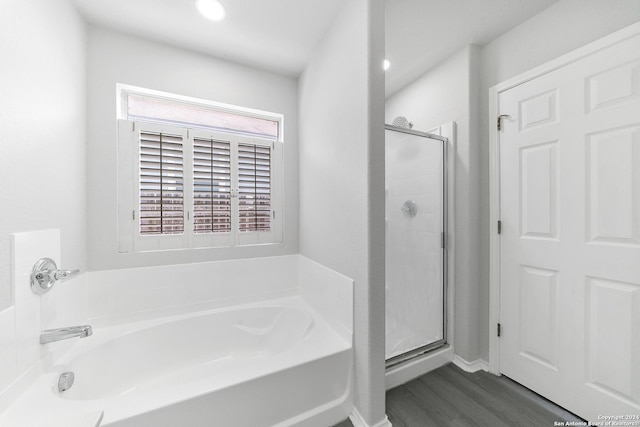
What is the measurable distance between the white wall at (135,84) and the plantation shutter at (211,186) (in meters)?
0.22

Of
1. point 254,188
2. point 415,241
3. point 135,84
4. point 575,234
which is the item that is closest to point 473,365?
point 415,241

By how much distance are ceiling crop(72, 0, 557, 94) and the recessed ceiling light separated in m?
0.04

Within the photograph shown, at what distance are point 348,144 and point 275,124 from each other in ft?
3.58

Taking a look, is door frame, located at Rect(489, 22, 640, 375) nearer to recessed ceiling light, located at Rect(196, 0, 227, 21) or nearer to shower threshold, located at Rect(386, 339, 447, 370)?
shower threshold, located at Rect(386, 339, 447, 370)

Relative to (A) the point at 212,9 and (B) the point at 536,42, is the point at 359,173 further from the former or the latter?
(B) the point at 536,42

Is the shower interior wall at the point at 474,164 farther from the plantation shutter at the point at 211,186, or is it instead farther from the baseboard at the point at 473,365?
the plantation shutter at the point at 211,186

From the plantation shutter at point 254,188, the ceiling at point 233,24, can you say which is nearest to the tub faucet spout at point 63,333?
the plantation shutter at point 254,188

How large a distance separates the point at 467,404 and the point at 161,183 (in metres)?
2.52

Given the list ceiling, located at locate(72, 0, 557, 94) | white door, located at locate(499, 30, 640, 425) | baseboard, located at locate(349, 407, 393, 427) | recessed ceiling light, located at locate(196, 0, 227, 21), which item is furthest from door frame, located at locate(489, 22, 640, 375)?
recessed ceiling light, located at locate(196, 0, 227, 21)

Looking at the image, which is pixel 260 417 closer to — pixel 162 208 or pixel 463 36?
pixel 162 208

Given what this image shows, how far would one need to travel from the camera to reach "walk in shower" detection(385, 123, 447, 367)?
1888 mm

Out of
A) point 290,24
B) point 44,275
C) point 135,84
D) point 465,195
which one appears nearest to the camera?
point 44,275

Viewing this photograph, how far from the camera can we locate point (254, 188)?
2.04 m

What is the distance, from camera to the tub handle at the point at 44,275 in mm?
1103
